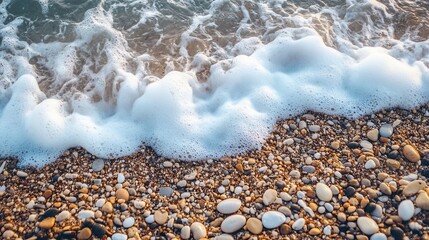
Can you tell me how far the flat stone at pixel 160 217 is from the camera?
268cm

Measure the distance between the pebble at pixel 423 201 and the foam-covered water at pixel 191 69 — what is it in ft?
2.89

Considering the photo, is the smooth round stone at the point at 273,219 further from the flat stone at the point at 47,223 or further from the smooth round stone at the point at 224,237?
the flat stone at the point at 47,223

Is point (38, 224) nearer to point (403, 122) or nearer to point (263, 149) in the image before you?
point (263, 149)

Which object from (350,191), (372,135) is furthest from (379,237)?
(372,135)

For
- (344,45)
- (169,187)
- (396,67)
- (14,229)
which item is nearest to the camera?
(14,229)

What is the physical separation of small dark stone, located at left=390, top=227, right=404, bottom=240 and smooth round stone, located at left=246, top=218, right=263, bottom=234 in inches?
32.6

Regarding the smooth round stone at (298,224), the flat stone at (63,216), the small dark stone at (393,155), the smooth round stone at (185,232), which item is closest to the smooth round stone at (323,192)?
the smooth round stone at (298,224)

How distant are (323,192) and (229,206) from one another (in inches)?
25.9

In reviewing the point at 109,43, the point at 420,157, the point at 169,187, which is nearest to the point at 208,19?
the point at 109,43

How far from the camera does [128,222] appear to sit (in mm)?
2682

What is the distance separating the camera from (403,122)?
325 cm

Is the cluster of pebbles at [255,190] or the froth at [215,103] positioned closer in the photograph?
the cluster of pebbles at [255,190]

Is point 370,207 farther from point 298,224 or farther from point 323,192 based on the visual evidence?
point 298,224

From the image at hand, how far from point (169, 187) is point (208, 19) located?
7.26ft
